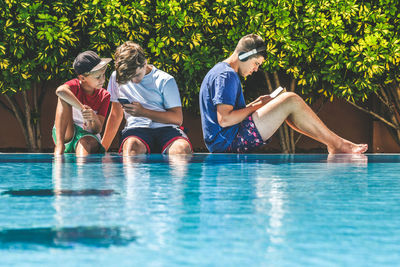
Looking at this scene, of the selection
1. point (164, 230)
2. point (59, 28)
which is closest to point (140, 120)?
point (59, 28)

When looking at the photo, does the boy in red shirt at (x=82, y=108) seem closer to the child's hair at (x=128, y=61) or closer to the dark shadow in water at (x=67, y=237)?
the child's hair at (x=128, y=61)

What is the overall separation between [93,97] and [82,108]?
11.8 inches

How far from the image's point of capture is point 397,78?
973 cm

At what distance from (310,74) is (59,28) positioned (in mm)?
3779

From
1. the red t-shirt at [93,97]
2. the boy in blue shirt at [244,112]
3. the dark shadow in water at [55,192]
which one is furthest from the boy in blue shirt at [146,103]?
the dark shadow in water at [55,192]

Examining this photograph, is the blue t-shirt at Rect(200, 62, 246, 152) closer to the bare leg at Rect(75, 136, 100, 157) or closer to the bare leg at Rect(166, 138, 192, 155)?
the bare leg at Rect(166, 138, 192, 155)

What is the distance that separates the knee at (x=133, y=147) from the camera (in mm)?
6062

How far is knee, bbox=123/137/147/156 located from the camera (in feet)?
19.9

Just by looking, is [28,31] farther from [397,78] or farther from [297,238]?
[297,238]

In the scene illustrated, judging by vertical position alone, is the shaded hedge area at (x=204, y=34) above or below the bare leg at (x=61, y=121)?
above

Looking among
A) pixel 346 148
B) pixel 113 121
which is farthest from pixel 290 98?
pixel 113 121

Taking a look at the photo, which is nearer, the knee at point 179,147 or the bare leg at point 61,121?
the knee at point 179,147

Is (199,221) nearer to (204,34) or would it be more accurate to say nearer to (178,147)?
(178,147)

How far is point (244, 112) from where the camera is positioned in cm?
577
